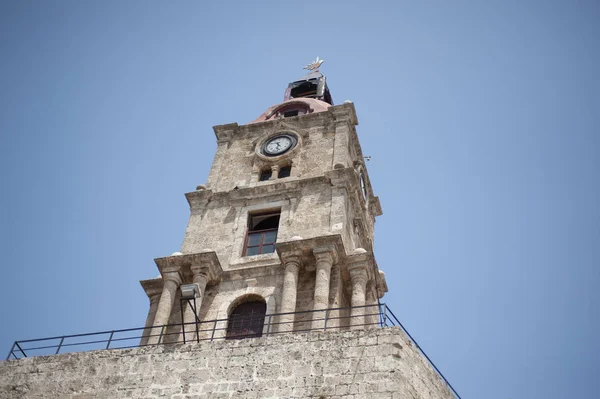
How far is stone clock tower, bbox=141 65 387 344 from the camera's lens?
28109 mm

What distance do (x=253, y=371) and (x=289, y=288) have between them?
8.24 m

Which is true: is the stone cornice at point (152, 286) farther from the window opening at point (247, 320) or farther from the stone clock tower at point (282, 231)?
the window opening at point (247, 320)

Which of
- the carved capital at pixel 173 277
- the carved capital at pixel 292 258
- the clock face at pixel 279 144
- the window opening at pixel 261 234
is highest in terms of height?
the clock face at pixel 279 144

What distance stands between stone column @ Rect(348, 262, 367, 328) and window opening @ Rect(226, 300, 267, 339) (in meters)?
3.22

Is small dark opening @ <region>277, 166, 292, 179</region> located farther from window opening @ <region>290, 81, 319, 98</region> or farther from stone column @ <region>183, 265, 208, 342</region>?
window opening @ <region>290, 81, 319, 98</region>

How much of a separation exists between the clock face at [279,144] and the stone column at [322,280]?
8190mm

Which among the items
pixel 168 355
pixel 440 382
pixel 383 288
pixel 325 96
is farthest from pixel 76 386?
pixel 325 96

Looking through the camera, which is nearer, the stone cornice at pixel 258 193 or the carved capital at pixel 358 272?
the carved capital at pixel 358 272

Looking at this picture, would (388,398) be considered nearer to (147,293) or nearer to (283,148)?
(147,293)

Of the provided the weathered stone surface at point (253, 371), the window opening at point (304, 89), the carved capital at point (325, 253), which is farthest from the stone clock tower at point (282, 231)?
the window opening at point (304, 89)

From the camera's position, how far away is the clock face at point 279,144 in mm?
35625

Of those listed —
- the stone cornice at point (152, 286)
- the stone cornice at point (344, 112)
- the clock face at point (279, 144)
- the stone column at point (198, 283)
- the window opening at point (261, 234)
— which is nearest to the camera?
the stone column at point (198, 283)

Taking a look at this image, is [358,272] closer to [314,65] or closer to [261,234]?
[261,234]

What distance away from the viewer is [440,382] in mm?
20719
